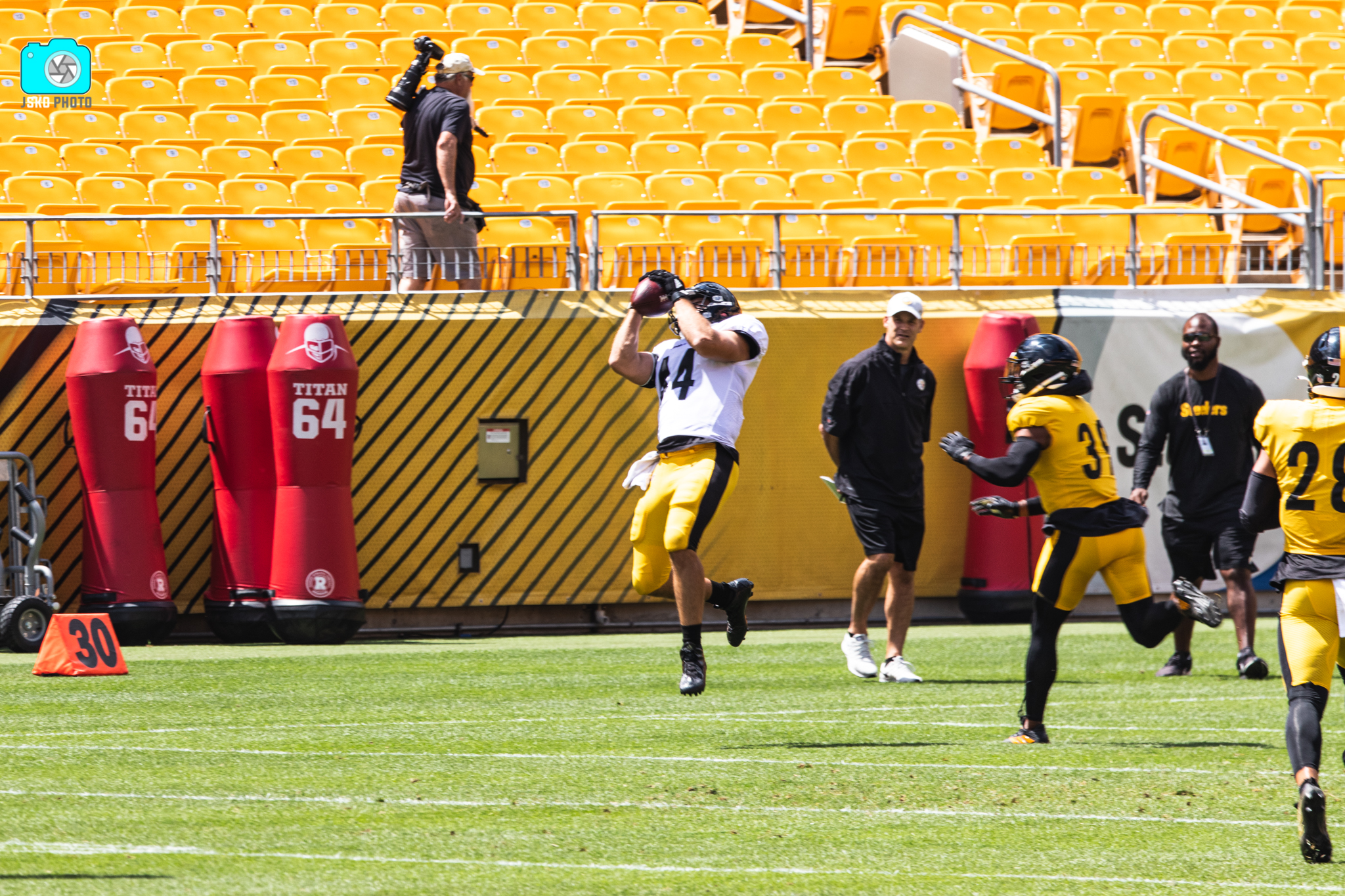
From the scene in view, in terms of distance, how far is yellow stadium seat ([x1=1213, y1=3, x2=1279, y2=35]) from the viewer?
73.5ft

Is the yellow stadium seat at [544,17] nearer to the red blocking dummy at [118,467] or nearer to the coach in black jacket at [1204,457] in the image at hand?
the red blocking dummy at [118,467]

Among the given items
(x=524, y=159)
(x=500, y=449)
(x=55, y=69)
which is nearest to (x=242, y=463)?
(x=500, y=449)

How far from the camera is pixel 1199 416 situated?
444 inches

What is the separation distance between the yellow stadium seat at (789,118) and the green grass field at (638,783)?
820 centimetres

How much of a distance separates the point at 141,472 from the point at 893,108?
8860 mm

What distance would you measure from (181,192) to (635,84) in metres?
5.10

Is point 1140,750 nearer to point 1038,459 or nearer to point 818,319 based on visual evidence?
point 1038,459

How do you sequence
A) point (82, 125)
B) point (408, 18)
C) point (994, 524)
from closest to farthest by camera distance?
point (994, 524) < point (82, 125) < point (408, 18)

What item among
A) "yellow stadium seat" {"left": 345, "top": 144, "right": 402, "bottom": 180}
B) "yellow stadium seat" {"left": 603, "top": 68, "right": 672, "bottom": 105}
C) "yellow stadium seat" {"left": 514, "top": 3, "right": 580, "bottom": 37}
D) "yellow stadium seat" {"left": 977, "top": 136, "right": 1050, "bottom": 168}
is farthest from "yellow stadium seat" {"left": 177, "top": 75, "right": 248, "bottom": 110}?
"yellow stadium seat" {"left": 977, "top": 136, "right": 1050, "bottom": 168}

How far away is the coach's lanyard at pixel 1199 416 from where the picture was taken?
36.8 feet

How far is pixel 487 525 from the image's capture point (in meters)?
14.4

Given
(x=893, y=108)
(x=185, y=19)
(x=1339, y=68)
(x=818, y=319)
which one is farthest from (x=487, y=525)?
(x=1339, y=68)

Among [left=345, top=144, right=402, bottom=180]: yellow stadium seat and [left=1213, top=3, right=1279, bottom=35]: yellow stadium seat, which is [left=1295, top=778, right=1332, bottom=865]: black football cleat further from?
[left=1213, top=3, right=1279, bottom=35]: yellow stadium seat

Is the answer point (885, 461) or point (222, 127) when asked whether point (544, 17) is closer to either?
point (222, 127)
